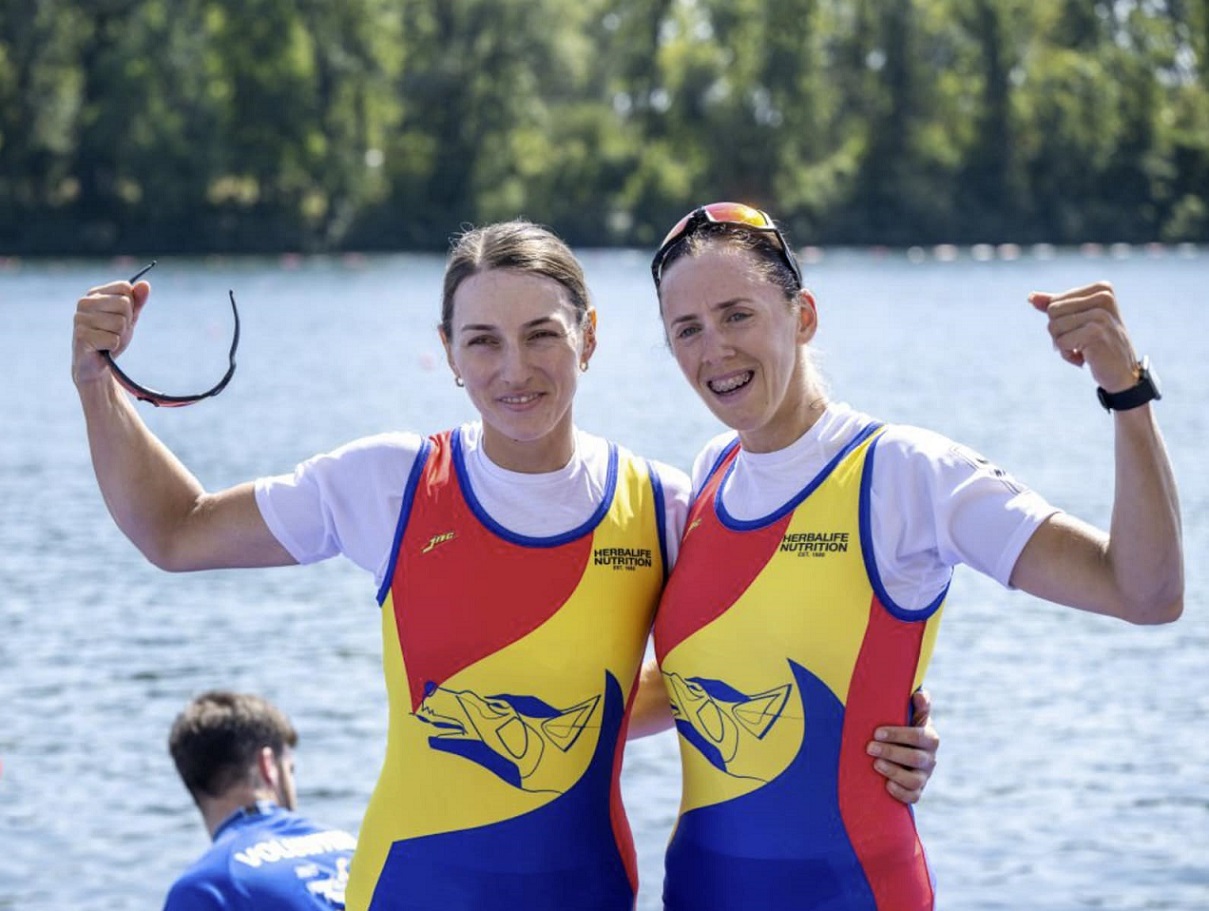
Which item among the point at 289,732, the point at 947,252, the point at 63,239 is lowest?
the point at 289,732

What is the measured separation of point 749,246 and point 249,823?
10.4ft

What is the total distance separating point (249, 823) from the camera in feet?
20.4

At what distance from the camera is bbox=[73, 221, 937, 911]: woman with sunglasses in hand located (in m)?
4.06

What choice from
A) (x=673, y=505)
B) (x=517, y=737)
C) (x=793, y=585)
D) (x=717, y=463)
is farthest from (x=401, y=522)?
(x=793, y=585)

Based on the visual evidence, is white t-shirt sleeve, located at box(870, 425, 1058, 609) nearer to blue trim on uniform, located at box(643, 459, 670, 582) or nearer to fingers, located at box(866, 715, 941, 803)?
fingers, located at box(866, 715, 941, 803)

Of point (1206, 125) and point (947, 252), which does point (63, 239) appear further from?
point (1206, 125)

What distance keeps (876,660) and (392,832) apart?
1189 millimetres

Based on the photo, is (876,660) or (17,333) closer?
(876,660)

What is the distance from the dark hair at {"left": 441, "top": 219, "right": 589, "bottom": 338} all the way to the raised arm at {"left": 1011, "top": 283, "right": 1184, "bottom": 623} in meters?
1.15

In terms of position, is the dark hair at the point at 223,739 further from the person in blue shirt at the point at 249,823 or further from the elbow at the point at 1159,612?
the elbow at the point at 1159,612

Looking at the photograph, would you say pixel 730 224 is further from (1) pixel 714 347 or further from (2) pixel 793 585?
(2) pixel 793 585

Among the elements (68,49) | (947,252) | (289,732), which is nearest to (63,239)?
(68,49)

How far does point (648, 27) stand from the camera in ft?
262

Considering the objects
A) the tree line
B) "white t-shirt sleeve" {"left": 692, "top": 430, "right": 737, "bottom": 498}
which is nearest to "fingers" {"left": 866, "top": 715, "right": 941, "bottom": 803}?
"white t-shirt sleeve" {"left": 692, "top": 430, "right": 737, "bottom": 498}
